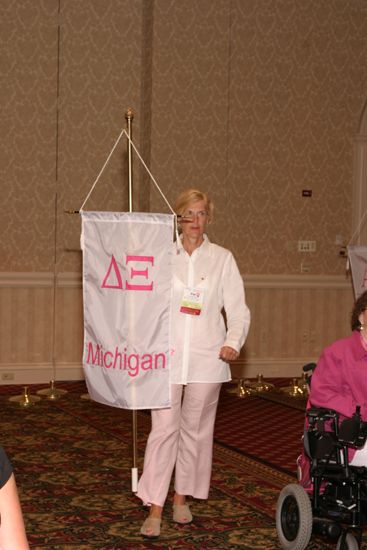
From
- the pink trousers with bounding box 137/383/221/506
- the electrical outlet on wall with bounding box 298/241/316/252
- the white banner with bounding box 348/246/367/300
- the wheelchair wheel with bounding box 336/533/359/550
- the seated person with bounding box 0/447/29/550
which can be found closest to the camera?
the seated person with bounding box 0/447/29/550

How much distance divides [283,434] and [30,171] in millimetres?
3590

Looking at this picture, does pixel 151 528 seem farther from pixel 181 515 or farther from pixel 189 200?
pixel 189 200

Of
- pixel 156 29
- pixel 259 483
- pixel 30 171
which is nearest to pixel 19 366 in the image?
pixel 30 171

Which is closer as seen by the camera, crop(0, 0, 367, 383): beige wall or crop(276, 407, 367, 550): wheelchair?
crop(276, 407, 367, 550): wheelchair

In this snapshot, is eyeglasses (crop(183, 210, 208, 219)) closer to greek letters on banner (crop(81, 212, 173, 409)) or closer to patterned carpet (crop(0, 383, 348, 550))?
greek letters on banner (crop(81, 212, 173, 409))

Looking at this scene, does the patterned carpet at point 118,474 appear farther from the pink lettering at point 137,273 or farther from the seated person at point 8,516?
the seated person at point 8,516

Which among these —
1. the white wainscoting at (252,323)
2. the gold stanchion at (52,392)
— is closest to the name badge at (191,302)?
the gold stanchion at (52,392)

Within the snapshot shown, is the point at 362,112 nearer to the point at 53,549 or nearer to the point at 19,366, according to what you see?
the point at 19,366

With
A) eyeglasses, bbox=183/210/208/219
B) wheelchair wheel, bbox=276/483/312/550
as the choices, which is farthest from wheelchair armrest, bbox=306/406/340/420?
eyeglasses, bbox=183/210/208/219

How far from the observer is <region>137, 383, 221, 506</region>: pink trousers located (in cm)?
459

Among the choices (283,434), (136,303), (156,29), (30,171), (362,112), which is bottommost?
(283,434)

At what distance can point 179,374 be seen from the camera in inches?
180

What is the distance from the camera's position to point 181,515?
4.76 meters

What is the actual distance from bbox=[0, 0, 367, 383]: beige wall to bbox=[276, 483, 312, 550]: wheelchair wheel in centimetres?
528
